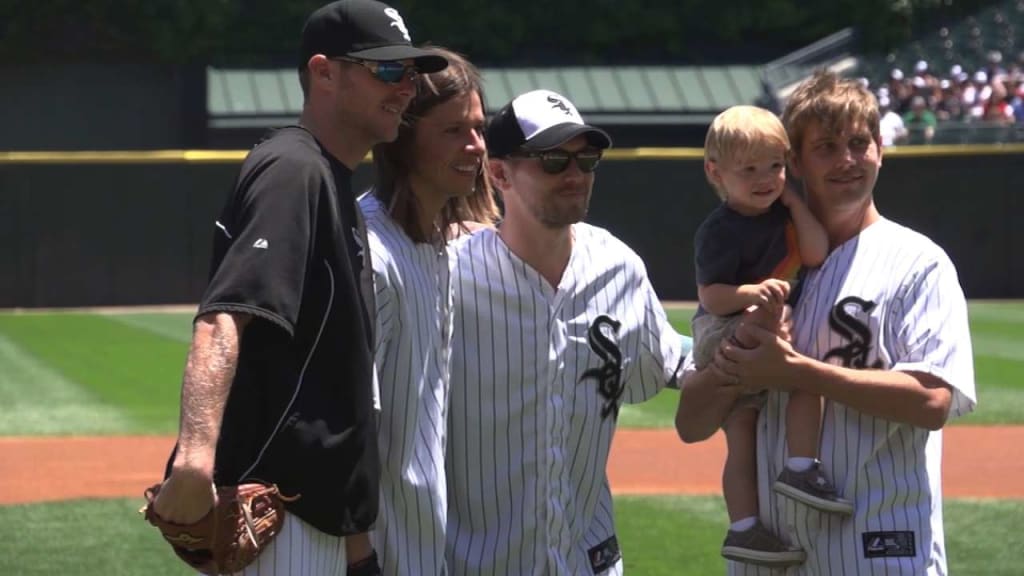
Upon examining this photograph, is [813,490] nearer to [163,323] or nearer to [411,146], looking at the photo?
[411,146]

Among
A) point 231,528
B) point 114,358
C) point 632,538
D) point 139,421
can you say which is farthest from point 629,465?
point 231,528

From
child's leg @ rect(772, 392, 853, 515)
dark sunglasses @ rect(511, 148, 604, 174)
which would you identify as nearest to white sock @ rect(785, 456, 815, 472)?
child's leg @ rect(772, 392, 853, 515)

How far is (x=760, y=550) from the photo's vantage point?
11.9ft

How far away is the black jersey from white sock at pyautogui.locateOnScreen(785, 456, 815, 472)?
0.92m

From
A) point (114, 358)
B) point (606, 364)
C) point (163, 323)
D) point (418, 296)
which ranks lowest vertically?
point (163, 323)

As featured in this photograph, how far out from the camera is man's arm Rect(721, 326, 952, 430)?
136 inches

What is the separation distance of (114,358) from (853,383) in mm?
12679

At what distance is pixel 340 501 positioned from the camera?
310 centimetres

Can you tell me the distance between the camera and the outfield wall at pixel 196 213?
20.4 metres

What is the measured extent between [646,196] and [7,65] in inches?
525

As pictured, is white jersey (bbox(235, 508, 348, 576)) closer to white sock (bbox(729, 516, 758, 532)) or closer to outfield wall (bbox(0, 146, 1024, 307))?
white sock (bbox(729, 516, 758, 532))

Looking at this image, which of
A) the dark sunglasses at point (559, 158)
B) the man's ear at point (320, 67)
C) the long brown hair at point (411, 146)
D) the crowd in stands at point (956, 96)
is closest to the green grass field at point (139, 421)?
the dark sunglasses at point (559, 158)

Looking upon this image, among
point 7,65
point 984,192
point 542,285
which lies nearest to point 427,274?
point 542,285

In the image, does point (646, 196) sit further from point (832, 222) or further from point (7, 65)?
point (832, 222)
